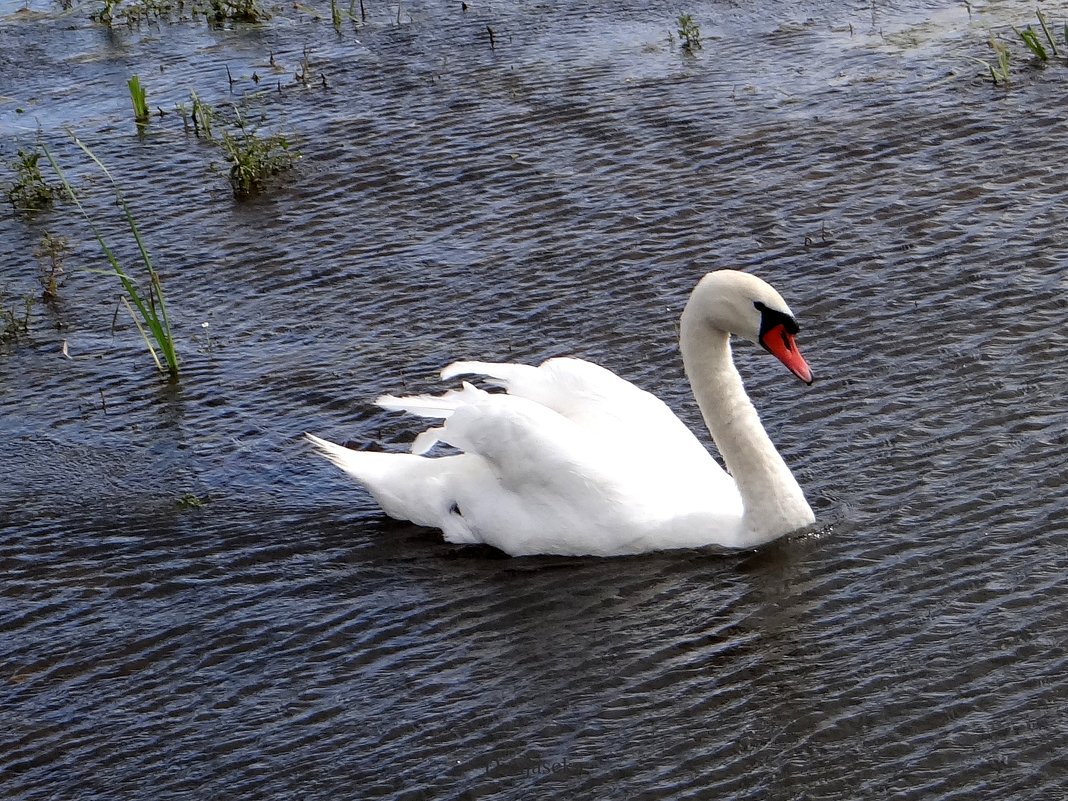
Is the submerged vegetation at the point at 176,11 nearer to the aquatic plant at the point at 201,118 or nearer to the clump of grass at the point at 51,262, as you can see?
the aquatic plant at the point at 201,118

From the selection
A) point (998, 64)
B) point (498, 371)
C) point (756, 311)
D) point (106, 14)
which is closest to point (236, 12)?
point (106, 14)

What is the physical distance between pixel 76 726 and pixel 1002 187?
6.15 meters

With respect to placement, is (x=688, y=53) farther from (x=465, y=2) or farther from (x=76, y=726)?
(x=76, y=726)

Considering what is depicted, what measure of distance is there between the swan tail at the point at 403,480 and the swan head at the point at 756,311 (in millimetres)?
1426

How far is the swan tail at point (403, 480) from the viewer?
6965 mm

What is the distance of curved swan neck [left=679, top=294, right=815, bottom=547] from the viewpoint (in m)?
6.50

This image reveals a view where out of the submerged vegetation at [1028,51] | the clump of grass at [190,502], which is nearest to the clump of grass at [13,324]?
the clump of grass at [190,502]

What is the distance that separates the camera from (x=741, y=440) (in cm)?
666

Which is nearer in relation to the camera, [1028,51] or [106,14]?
[1028,51]

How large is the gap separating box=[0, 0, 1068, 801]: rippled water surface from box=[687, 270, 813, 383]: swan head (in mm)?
713

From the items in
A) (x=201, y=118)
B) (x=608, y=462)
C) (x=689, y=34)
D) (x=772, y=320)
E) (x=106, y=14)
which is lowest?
(x=608, y=462)

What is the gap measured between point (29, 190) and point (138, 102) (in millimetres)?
1299

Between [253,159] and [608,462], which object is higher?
[253,159]

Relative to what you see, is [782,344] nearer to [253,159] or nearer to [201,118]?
[253,159]
